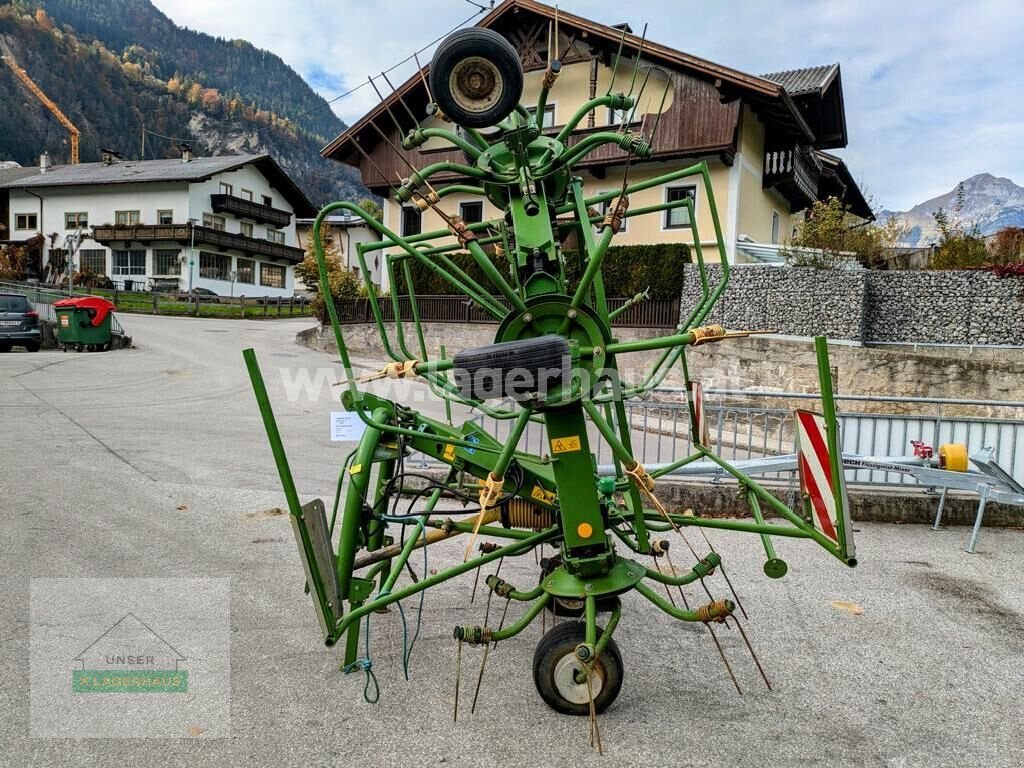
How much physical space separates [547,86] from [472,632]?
2770mm

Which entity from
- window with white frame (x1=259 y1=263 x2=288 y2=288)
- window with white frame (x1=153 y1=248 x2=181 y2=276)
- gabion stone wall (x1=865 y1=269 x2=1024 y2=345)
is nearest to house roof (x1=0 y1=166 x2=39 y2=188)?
window with white frame (x1=153 y1=248 x2=181 y2=276)

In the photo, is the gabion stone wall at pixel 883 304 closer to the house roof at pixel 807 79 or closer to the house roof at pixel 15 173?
the house roof at pixel 807 79

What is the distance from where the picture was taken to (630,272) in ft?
60.7

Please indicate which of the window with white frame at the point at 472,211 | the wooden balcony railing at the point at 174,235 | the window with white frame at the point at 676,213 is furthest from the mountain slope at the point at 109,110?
the window with white frame at the point at 676,213

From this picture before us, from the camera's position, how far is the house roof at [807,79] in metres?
21.7

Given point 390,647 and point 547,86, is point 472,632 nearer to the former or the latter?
point 390,647

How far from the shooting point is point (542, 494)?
4.07 m

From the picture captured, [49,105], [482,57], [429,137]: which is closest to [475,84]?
[482,57]

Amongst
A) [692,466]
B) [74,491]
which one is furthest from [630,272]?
[74,491]

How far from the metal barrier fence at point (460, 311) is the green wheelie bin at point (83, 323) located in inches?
267

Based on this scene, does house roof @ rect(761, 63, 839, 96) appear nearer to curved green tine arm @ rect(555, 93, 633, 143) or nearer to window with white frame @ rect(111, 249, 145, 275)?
curved green tine arm @ rect(555, 93, 633, 143)

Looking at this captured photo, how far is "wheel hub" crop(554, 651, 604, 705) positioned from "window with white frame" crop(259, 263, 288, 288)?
51.7 meters

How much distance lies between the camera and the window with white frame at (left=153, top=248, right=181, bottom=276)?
44688 millimetres

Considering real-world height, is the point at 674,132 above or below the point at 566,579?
above
